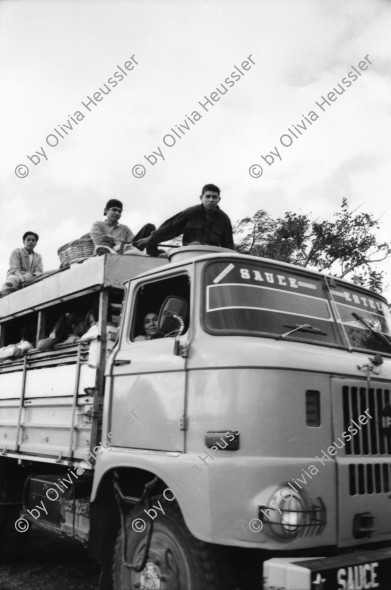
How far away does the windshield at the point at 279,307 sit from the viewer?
12.4ft

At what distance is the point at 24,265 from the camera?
764 centimetres

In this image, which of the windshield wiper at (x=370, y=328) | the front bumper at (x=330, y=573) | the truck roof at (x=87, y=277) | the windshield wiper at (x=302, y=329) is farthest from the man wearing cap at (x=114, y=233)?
the front bumper at (x=330, y=573)

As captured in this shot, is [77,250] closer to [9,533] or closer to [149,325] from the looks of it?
[149,325]

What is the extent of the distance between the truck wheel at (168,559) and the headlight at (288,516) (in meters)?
0.47

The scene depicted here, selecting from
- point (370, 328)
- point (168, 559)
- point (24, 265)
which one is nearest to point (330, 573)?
point (168, 559)

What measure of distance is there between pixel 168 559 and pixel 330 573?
3.51 ft

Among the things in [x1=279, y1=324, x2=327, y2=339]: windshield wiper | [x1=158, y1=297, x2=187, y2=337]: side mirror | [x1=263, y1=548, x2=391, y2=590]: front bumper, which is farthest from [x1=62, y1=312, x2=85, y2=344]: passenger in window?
[x1=263, y1=548, x2=391, y2=590]: front bumper

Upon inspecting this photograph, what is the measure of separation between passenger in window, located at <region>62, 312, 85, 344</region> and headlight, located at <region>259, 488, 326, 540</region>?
2.78 metres

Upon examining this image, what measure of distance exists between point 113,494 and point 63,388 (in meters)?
1.08

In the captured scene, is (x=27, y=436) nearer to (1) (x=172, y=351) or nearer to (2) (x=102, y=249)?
(2) (x=102, y=249)

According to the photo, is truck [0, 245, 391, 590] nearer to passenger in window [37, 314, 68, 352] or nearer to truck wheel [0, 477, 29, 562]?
passenger in window [37, 314, 68, 352]

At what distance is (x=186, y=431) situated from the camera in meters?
3.65

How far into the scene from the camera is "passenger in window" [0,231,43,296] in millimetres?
6787

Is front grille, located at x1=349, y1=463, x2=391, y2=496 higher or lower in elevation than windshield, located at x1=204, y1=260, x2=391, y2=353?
lower
